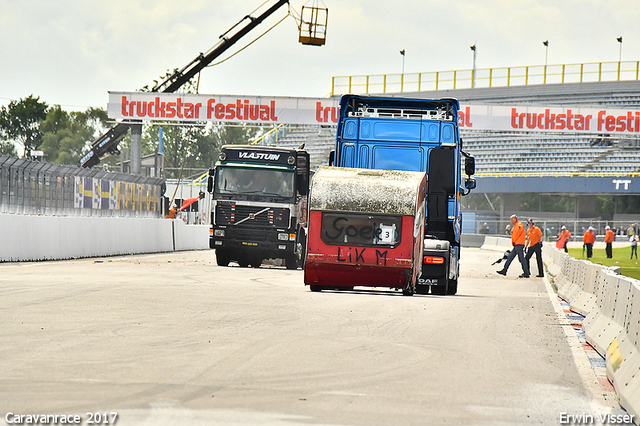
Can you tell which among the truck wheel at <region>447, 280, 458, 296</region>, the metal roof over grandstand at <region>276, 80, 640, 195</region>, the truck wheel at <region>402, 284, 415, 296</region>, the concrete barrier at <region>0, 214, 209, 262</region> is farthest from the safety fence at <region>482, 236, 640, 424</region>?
the metal roof over grandstand at <region>276, 80, 640, 195</region>

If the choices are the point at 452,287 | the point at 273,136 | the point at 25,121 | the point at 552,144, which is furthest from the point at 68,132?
the point at 452,287

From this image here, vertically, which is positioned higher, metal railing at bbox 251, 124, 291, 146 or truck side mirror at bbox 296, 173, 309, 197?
metal railing at bbox 251, 124, 291, 146

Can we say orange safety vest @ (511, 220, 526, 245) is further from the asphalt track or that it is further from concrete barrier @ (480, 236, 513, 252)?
concrete barrier @ (480, 236, 513, 252)

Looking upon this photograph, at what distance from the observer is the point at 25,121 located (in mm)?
108125

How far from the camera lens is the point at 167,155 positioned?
341 feet

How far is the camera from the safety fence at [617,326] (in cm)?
695

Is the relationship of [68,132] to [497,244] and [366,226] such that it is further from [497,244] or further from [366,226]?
[366,226]

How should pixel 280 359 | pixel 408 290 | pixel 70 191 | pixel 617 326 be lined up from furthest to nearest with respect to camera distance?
pixel 70 191, pixel 408 290, pixel 617 326, pixel 280 359

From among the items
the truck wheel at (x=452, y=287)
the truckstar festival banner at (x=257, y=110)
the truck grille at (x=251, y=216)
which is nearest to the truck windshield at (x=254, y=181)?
the truck grille at (x=251, y=216)

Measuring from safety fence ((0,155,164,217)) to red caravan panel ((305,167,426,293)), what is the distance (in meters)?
11.0

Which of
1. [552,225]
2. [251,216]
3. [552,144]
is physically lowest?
[552,225]

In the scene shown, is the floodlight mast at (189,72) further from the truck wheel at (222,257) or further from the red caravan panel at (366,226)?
the red caravan panel at (366,226)

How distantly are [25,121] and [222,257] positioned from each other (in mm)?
90919

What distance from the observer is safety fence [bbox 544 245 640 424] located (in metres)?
6.95
